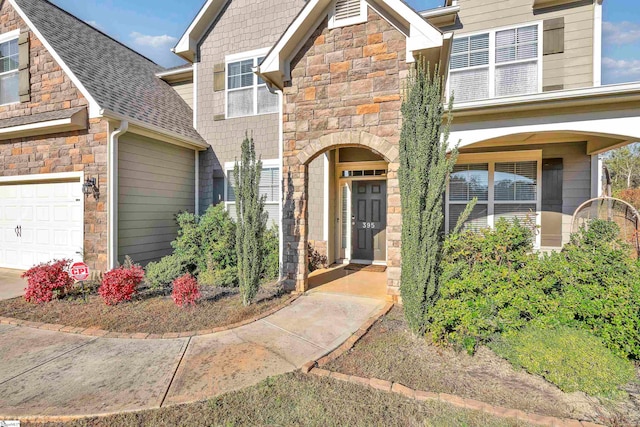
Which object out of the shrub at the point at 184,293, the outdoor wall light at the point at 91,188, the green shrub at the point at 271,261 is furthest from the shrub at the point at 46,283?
the green shrub at the point at 271,261

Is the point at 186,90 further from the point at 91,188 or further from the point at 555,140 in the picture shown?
the point at 555,140

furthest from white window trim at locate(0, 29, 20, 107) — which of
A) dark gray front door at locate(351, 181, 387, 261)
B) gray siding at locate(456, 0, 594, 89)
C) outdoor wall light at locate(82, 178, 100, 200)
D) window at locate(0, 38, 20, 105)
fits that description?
gray siding at locate(456, 0, 594, 89)

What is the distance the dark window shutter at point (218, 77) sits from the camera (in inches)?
348

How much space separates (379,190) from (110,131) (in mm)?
6485

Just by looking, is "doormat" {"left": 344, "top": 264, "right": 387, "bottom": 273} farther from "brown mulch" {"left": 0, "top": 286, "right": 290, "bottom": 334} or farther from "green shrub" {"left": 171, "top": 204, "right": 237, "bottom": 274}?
"green shrub" {"left": 171, "top": 204, "right": 237, "bottom": 274}

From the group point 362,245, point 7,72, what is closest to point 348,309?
point 362,245

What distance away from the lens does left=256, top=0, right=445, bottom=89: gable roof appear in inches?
193

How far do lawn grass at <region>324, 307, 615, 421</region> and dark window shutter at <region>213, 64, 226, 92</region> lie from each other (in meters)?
8.01

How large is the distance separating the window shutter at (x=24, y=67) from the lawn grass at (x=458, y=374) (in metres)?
9.74

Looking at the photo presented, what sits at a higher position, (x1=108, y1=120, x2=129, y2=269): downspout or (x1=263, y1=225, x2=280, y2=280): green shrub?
(x1=108, y1=120, x2=129, y2=269): downspout

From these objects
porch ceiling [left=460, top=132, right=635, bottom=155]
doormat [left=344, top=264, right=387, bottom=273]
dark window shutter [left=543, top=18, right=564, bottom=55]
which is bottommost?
doormat [left=344, top=264, right=387, bottom=273]

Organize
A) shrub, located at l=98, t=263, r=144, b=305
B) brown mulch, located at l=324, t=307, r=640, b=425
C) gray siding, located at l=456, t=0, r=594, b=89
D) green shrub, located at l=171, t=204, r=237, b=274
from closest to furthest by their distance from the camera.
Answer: brown mulch, located at l=324, t=307, r=640, b=425 → shrub, located at l=98, t=263, r=144, b=305 → green shrub, located at l=171, t=204, r=237, b=274 → gray siding, located at l=456, t=0, r=594, b=89

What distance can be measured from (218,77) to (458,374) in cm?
914

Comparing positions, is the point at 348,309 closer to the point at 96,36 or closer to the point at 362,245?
the point at 362,245
